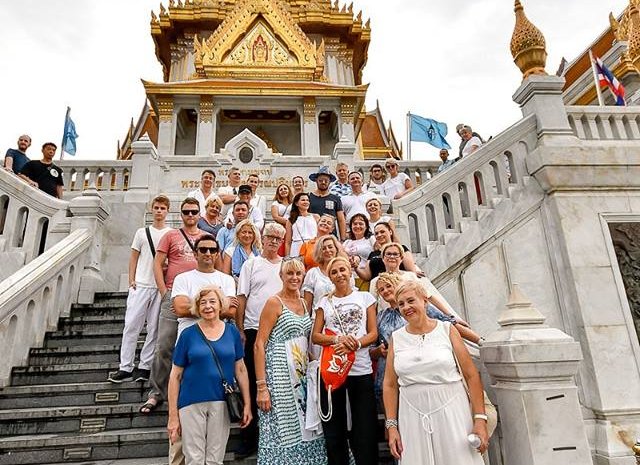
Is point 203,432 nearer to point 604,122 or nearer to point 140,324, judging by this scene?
point 140,324

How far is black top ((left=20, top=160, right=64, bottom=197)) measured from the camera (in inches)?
314

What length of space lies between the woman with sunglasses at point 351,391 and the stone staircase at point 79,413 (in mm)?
939

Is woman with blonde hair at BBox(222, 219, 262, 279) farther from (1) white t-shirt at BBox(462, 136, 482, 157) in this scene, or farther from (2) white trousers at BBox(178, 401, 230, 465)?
(1) white t-shirt at BBox(462, 136, 482, 157)

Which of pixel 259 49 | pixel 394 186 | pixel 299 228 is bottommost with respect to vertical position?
pixel 299 228

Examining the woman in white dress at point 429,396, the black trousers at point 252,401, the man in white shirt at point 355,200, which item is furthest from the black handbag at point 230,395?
the man in white shirt at point 355,200

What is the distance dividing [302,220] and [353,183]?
1.45 meters

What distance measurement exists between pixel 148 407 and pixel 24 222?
495 cm

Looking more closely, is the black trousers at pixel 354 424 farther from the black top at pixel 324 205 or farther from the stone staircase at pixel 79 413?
the black top at pixel 324 205

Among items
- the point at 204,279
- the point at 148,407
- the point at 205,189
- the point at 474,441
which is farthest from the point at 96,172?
the point at 474,441

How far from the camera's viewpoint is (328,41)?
78.6 feet

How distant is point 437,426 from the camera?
2680 mm

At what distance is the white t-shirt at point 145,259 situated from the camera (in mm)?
4930

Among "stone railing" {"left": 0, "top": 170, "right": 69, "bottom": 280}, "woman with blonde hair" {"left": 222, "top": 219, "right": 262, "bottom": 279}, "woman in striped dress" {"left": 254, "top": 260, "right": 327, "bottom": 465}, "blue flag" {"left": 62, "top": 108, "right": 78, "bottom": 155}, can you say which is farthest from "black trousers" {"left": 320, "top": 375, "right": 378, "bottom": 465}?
"blue flag" {"left": 62, "top": 108, "right": 78, "bottom": 155}

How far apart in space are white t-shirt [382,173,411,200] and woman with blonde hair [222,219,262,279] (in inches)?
156
